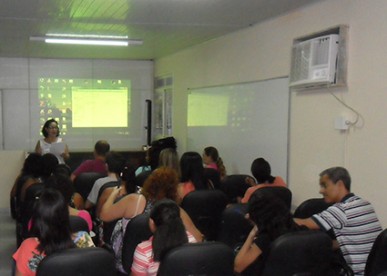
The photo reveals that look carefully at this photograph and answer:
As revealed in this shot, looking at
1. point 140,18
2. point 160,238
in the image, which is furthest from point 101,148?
point 160,238

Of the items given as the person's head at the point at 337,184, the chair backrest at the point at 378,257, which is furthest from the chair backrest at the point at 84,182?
the chair backrest at the point at 378,257

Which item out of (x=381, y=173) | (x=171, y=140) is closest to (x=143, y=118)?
(x=171, y=140)

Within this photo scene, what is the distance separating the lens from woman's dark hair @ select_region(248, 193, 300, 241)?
2545 mm

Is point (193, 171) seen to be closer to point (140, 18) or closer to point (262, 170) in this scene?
point (262, 170)

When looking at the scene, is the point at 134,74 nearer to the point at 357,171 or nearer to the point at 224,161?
the point at 224,161

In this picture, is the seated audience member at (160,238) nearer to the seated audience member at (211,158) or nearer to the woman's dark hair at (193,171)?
the woman's dark hair at (193,171)

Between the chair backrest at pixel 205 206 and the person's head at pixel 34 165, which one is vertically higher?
the person's head at pixel 34 165

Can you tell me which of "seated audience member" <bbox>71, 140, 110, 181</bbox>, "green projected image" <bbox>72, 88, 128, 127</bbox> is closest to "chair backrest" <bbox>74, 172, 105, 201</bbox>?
"seated audience member" <bbox>71, 140, 110, 181</bbox>

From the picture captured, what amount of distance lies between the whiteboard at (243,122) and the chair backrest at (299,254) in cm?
264

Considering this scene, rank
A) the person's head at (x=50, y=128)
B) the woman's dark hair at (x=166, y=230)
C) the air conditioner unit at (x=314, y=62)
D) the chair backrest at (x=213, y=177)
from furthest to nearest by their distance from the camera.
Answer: the person's head at (x=50, y=128), the chair backrest at (x=213, y=177), the air conditioner unit at (x=314, y=62), the woman's dark hair at (x=166, y=230)

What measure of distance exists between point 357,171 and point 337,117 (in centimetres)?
54

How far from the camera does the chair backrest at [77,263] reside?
6.97 ft

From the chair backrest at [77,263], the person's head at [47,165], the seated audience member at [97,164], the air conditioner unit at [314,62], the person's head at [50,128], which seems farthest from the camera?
the person's head at [50,128]

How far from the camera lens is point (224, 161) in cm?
682
